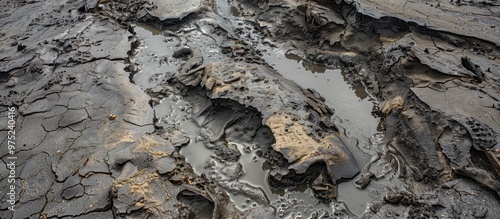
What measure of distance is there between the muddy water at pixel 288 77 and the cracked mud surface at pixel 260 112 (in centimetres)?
2

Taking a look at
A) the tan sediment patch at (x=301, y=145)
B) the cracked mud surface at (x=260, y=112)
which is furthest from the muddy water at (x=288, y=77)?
the tan sediment patch at (x=301, y=145)

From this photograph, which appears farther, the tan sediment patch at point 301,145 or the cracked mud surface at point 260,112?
the tan sediment patch at point 301,145

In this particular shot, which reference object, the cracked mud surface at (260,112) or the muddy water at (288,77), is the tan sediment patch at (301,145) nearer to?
the cracked mud surface at (260,112)

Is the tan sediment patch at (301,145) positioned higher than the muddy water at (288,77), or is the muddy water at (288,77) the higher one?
the tan sediment patch at (301,145)

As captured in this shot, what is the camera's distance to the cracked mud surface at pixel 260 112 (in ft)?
11.1

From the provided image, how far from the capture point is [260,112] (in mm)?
4180

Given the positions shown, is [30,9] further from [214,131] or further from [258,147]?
[258,147]

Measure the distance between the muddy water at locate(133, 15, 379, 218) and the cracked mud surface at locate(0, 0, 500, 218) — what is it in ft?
0.07

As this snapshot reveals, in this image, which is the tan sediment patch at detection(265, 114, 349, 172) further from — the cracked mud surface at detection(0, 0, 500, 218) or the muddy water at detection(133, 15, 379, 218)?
the muddy water at detection(133, 15, 379, 218)

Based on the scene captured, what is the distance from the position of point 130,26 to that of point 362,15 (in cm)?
394

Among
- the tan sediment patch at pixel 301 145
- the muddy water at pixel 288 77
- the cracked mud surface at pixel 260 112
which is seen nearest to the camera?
the cracked mud surface at pixel 260 112

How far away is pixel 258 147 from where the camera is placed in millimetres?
4027

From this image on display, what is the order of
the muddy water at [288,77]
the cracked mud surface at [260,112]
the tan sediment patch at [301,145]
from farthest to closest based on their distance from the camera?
the tan sediment patch at [301,145] < the muddy water at [288,77] < the cracked mud surface at [260,112]

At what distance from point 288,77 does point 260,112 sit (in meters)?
1.36
